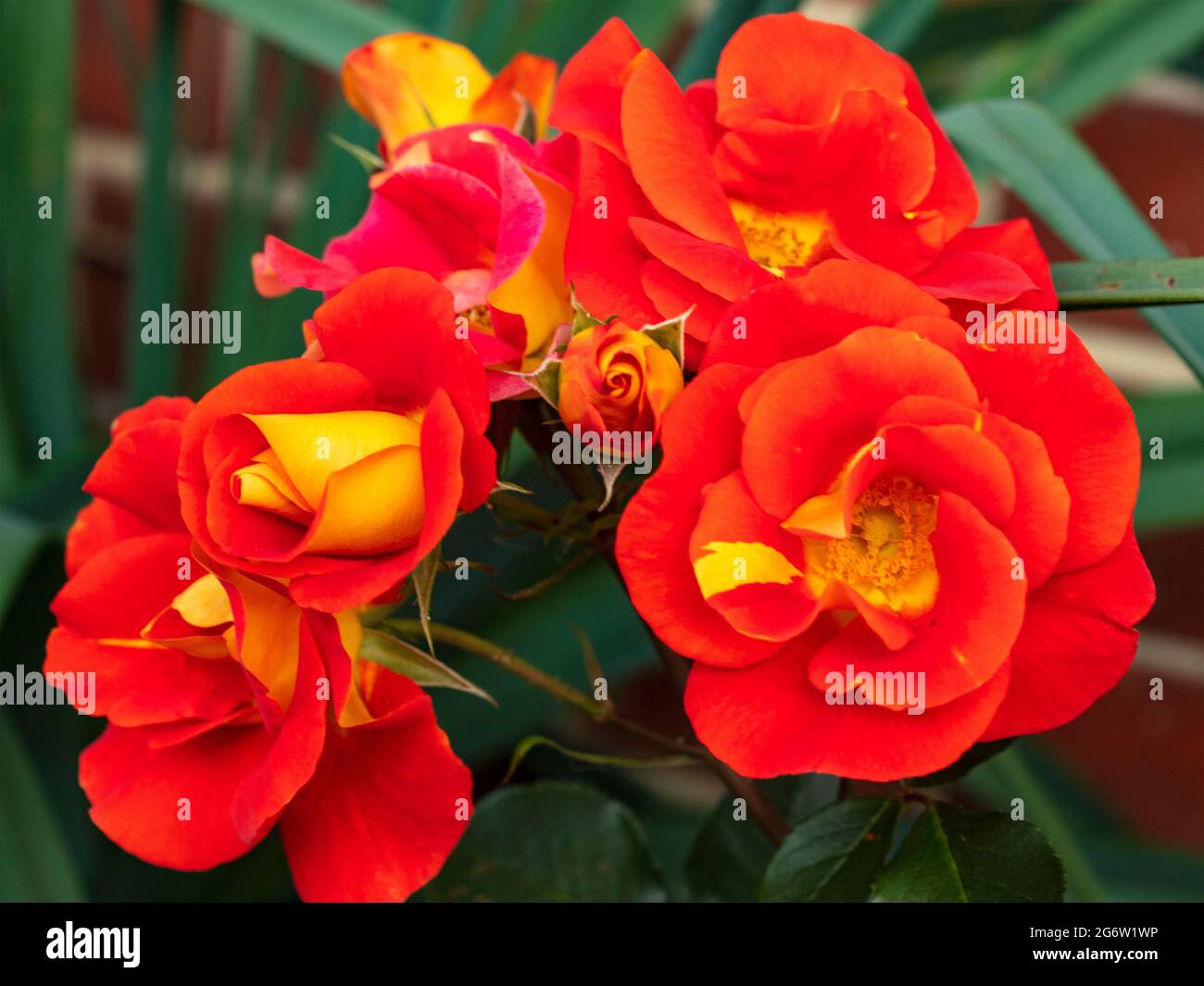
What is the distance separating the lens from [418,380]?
218 millimetres

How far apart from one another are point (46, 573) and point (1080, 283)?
12.6 inches

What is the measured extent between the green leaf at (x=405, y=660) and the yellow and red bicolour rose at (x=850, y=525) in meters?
0.05

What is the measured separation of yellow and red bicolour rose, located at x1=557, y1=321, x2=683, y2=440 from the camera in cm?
21

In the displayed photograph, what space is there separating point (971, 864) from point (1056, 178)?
176 mm

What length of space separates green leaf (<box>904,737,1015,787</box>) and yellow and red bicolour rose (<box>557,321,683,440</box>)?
96 mm

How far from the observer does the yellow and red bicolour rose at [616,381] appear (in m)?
0.21

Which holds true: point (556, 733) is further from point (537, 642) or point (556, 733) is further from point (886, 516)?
point (886, 516)

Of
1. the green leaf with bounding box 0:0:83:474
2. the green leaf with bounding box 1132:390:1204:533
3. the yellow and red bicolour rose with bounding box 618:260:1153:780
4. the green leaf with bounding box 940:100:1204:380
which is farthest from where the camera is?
the green leaf with bounding box 0:0:83:474

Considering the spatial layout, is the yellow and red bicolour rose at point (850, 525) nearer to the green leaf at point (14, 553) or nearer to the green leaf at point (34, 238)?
the green leaf at point (14, 553)

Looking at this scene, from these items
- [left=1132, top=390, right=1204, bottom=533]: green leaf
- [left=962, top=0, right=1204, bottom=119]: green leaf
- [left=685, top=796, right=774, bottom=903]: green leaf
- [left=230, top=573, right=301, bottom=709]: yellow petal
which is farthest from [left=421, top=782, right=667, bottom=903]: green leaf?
[left=962, top=0, right=1204, bottom=119]: green leaf

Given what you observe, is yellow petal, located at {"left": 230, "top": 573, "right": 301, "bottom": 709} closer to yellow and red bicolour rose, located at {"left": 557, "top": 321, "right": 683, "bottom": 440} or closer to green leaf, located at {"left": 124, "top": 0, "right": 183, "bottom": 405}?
yellow and red bicolour rose, located at {"left": 557, "top": 321, "right": 683, "bottom": 440}

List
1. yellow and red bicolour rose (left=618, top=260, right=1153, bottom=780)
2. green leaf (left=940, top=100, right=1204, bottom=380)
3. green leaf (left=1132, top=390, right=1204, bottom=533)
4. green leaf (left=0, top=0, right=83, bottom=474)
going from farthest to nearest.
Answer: green leaf (left=0, top=0, right=83, bottom=474) → green leaf (left=1132, top=390, right=1204, bottom=533) → green leaf (left=940, top=100, right=1204, bottom=380) → yellow and red bicolour rose (left=618, top=260, right=1153, bottom=780)

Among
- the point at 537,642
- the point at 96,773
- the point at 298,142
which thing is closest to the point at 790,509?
the point at 96,773

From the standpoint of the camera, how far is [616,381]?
0.21 metres
